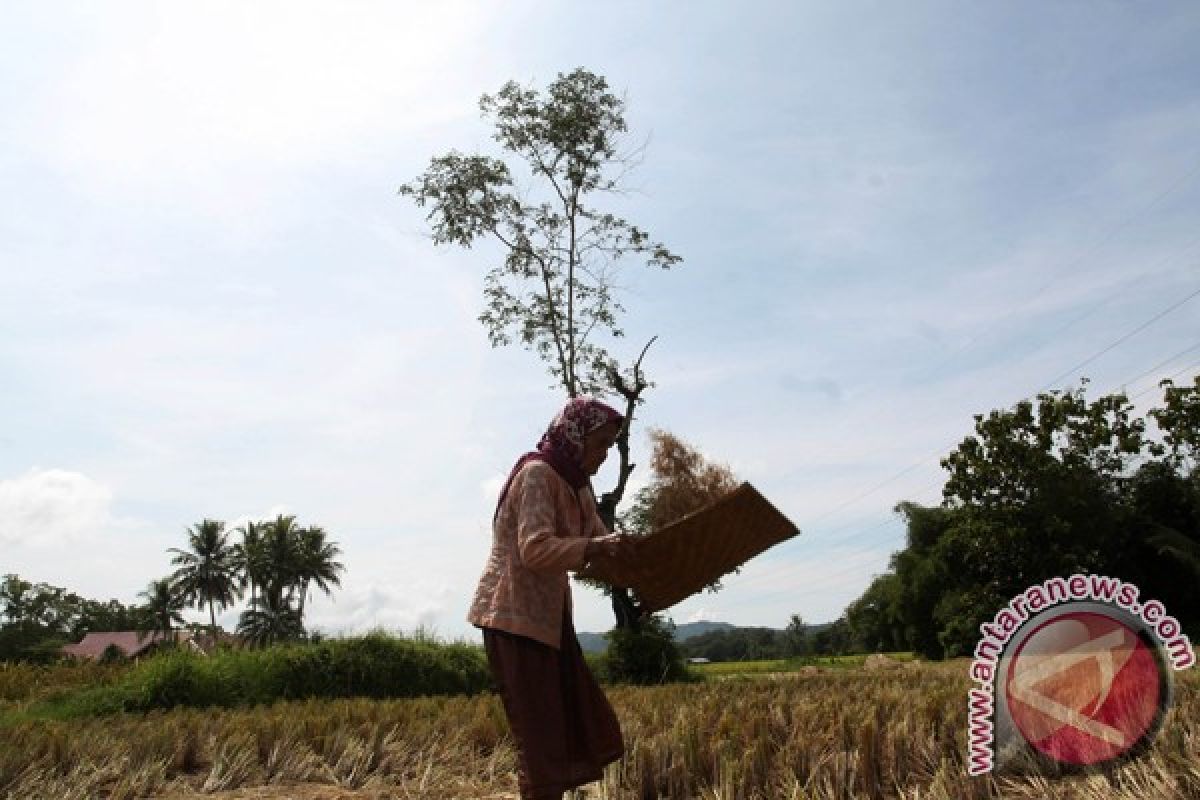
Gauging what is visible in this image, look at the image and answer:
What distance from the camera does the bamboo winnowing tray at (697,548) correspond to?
323 centimetres

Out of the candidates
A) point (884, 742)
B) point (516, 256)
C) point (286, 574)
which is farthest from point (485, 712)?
point (286, 574)

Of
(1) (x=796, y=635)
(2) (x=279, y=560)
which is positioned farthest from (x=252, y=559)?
(1) (x=796, y=635)

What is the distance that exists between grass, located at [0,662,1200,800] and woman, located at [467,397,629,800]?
93 cm

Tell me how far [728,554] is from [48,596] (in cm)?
7002

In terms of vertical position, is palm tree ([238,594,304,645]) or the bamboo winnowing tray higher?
palm tree ([238,594,304,645])

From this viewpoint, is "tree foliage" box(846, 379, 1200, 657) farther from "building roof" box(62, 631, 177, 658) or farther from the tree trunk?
"building roof" box(62, 631, 177, 658)

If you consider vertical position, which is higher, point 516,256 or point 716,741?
point 516,256

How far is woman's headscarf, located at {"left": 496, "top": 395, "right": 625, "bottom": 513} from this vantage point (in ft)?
Answer: 11.6

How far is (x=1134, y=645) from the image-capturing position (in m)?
4.35

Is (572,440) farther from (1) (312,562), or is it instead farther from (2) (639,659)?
(1) (312,562)

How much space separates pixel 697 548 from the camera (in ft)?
10.9

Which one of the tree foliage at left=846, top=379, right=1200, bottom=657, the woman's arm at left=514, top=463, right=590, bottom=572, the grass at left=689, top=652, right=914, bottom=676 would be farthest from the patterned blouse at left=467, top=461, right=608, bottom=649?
the tree foliage at left=846, top=379, right=1200, bottom=657

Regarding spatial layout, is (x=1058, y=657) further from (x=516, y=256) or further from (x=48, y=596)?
(x=48, y=596)

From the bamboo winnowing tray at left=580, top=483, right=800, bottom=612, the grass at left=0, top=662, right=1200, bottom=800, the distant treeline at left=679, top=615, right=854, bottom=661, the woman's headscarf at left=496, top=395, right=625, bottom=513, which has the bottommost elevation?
the grass at left=0, top=662, right=1200, bottom=800
